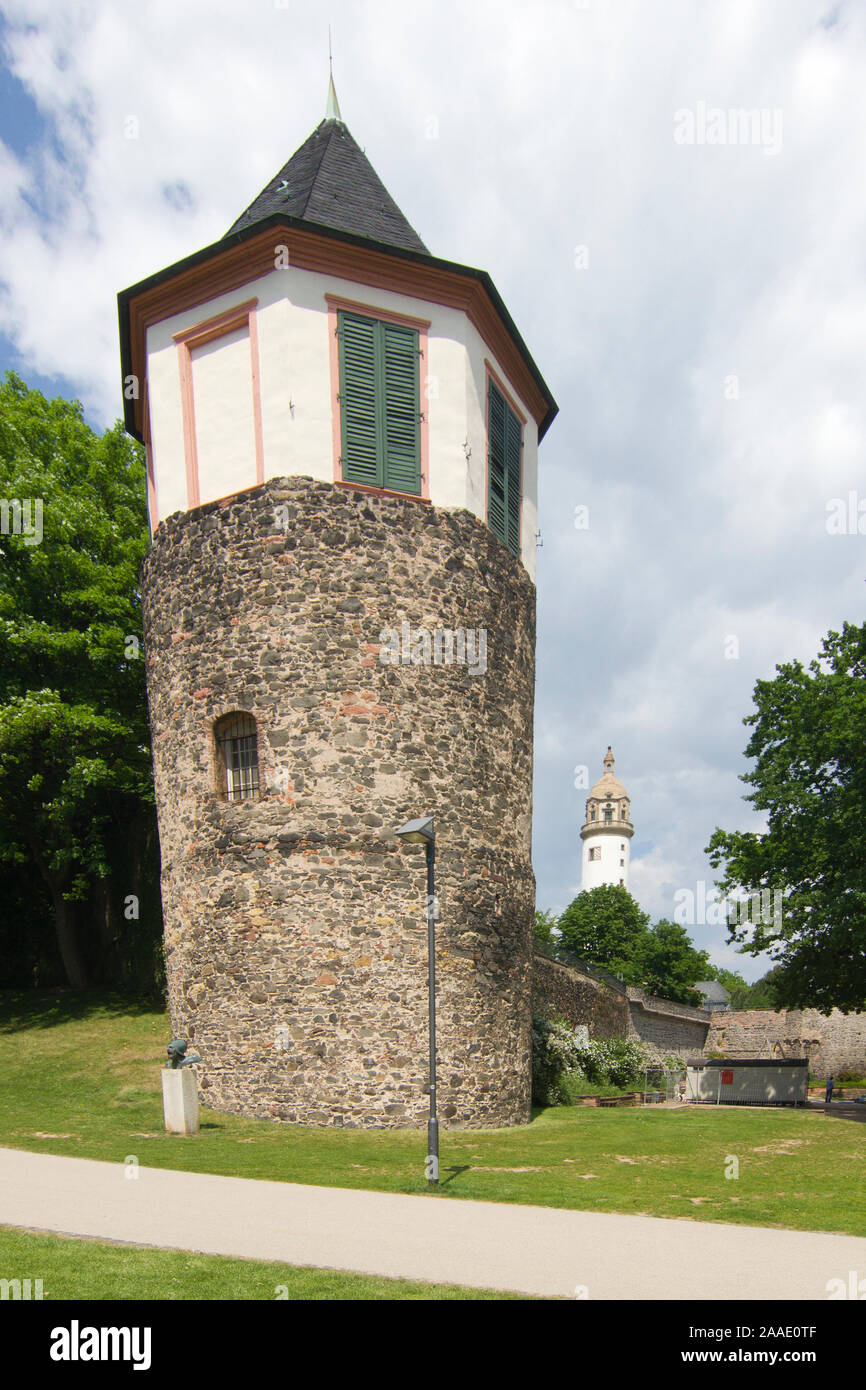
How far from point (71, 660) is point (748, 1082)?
20185 mm

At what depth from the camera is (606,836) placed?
110 m

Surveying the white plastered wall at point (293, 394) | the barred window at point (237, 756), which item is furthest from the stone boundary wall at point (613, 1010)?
the white plastered wall at point (293, 394)

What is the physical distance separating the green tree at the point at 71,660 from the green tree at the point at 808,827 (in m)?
14.3

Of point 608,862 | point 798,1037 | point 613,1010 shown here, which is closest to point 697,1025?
point 798,1037

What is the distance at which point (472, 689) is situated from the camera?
15891 mm

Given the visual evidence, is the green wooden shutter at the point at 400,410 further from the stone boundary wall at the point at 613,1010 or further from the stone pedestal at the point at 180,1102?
the stone boundary wall at the point at 613,1010

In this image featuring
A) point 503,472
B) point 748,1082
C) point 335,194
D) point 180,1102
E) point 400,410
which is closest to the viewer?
point 180,1102

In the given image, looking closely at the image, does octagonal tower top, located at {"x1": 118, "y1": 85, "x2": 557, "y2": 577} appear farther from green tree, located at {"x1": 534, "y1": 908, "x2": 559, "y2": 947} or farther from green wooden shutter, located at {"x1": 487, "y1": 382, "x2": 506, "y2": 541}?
green tree, located at {"x1": 534, "y1": 908, "x2": 559, "y2": 947}

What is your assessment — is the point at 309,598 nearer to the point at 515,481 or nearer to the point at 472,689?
the point at 472,689

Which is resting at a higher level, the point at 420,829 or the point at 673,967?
the point at 420,829

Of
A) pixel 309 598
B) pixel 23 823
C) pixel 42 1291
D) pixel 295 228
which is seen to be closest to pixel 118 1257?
pixel 42 1291

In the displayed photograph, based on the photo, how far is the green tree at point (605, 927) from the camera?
7425 centimetres

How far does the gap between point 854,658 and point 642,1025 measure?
26.1 meters

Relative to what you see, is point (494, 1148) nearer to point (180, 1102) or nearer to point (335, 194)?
point (180, 1102)
